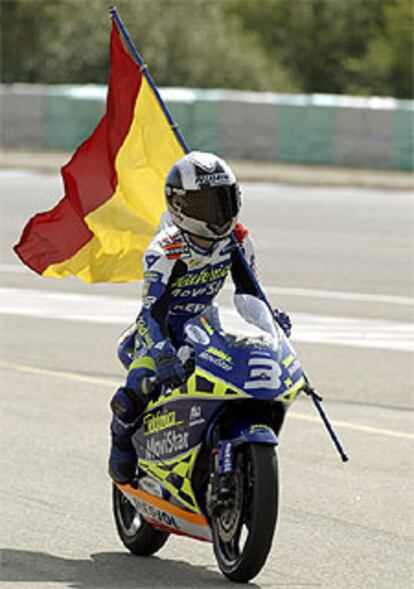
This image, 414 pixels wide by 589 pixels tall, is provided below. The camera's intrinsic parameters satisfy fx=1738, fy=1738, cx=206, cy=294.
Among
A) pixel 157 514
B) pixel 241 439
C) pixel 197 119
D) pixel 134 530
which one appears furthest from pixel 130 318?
pixel 197 119

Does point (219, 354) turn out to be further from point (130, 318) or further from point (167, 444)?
point (130, 318)

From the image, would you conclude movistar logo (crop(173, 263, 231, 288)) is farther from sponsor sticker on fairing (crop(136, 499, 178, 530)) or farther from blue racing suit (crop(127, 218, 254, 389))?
sponsor sticker on fairing (crop(136, 499, 178, 530))

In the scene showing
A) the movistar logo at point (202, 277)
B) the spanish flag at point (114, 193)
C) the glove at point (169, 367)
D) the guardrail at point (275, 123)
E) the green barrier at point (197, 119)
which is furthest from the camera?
the green barrier at point (197, 119)

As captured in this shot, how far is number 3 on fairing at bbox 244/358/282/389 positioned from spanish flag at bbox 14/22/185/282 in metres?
1.87

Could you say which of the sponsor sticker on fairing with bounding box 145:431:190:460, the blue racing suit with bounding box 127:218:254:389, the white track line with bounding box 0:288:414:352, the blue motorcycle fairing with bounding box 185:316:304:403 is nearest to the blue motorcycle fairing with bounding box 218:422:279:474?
the blue motorcycle fairing with bounding box 185:316:304:403

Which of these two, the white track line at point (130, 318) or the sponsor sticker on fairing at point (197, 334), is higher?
the sponsor sticker on fairing at point (197, 334)

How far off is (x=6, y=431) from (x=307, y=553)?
3403mm

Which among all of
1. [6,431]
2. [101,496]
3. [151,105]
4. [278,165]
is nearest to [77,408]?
[6,431]

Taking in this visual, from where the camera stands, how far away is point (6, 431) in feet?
34.3

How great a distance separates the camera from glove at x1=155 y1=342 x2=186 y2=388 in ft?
22.0

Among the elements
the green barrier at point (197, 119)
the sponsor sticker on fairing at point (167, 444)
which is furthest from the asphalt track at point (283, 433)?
the green barrier at point (197, 119)

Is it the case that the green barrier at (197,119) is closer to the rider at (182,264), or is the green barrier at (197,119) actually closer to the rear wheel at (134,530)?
the rear wheel at (134,530)

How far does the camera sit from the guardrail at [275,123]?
120 ft

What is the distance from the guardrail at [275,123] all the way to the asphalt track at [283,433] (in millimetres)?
14112
